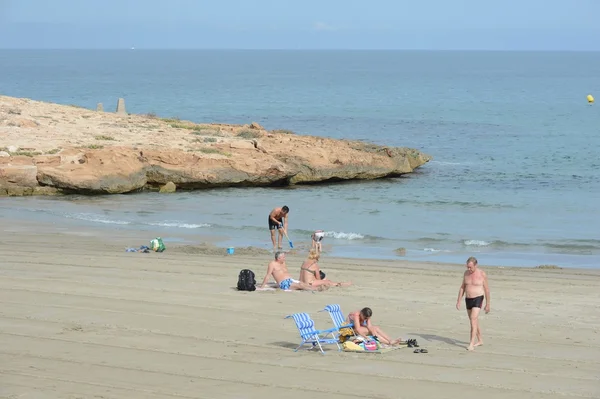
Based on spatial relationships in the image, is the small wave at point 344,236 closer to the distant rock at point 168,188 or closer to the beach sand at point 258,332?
the beach sand at point 258,332

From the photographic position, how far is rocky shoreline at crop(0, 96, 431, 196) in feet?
106

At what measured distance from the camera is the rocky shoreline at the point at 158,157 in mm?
32219

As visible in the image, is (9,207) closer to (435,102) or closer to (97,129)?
(97,129)

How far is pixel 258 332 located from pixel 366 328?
1.76 m

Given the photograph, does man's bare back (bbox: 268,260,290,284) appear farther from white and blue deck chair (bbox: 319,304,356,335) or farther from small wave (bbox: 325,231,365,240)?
small wave (bbox: 325,231,365,240)

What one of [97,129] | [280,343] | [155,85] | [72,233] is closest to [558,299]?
[280,343]

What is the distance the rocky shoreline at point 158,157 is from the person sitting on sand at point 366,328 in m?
19.5

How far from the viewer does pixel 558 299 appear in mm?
18047

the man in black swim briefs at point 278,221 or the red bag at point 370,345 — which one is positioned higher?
the man in black swim briefs at point 278,221

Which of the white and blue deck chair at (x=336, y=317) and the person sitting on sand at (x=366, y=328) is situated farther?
the white and blue deck chair at (x=336, y=317)

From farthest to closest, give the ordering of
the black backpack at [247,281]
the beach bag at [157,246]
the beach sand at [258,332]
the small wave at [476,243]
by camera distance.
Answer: the small wave at [476,243] → the beach bag at [157,246] → the black backpack at [247,281] → the beach sand at [258,332]

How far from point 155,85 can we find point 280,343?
11615cm

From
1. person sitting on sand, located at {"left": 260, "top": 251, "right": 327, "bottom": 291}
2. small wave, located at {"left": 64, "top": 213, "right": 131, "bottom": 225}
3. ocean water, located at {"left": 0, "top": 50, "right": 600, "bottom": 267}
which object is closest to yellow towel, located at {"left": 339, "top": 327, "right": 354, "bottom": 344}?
person sitting on sand, located at {"left": 260, "top": 251, "right": 327, "bottom": 291}

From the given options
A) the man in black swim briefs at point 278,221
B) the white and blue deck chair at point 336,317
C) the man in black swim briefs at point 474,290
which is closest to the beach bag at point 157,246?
the man in black swim briefs at point 278,221
